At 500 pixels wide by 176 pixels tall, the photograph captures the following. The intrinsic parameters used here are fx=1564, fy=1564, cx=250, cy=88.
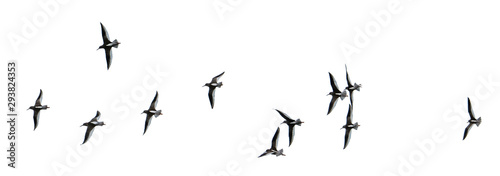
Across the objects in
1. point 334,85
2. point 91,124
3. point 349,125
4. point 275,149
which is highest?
point 334,85

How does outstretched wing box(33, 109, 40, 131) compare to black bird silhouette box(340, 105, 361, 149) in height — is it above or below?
above

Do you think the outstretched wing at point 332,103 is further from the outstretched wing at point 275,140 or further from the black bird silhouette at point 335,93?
the outstretched wing at point 275,140

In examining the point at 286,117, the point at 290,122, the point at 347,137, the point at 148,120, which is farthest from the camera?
the point at 347,137

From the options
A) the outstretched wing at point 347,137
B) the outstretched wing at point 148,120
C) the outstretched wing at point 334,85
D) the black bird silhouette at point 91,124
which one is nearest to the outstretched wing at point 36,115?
the black bird silhouette at point 91,124

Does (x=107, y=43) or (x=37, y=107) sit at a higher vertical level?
(x=107, y=43)

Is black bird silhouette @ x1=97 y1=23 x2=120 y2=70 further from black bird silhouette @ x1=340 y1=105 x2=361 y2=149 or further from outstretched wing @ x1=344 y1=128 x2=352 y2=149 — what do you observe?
outstretched wing @ x1=344 y1=128 x2=352 y2=149

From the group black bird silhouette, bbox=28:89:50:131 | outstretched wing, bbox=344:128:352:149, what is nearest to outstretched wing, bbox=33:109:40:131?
black bird silhouette, bbox=28:89:50:131

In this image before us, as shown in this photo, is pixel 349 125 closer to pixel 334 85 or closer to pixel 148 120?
pixel 334 85

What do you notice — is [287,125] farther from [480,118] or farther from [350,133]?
[480,118]

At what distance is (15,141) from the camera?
98.7 m

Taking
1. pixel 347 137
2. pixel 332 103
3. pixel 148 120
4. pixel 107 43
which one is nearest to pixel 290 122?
pixel 332 103

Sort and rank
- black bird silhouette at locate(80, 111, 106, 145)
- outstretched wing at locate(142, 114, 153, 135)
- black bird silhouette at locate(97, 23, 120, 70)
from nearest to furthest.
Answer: black bird silhouette at locate(97, 23, 120, 70)
black bird silhouette at locate(80, 111, 106, 145)
outstretched wing at locate(142, 114, 153, 135)

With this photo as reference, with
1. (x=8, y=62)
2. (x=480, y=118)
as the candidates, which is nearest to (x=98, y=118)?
(x=8, y=62)

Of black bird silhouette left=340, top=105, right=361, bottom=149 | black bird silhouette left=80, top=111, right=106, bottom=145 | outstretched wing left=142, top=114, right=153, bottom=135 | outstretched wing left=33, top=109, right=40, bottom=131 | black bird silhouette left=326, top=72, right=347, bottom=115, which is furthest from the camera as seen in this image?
black bird silhouette left=340, top=105, right=361, bottom=149
